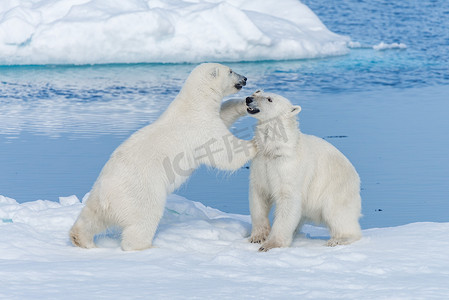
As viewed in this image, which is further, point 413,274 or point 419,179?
point 419,179

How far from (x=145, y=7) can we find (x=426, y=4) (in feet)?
40.7

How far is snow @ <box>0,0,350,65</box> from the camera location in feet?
45.6

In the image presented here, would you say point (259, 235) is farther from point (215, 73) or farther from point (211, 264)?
point (215, 73)

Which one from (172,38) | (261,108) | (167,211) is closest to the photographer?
(261,108)

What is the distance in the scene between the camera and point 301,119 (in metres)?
9.95

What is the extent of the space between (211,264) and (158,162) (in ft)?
2.63

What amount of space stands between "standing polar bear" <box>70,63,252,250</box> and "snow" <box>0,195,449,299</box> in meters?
0.17

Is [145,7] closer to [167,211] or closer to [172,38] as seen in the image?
[172,38]

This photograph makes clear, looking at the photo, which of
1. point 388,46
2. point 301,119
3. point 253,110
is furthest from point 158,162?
point 388,46

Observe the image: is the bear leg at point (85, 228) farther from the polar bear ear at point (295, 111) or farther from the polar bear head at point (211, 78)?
the polar bear ear at point (295, 111)

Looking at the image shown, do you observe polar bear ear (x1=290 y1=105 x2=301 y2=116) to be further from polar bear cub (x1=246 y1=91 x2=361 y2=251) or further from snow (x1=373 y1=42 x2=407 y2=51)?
snow (x1=373 y1=42 x2=407 y2=51)

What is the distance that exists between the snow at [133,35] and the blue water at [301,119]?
0.32 meters

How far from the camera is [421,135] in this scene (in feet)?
29.7

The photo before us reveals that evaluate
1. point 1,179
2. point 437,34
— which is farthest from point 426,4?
point 1,179
